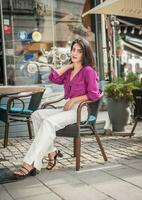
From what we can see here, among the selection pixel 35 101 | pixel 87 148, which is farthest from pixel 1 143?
pixel 87 148

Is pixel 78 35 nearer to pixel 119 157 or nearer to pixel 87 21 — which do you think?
pixel 87 21

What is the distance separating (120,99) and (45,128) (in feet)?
10.4

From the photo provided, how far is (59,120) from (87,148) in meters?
1.62

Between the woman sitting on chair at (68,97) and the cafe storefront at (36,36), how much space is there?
308cm

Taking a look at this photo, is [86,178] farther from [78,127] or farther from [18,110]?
[18,110]

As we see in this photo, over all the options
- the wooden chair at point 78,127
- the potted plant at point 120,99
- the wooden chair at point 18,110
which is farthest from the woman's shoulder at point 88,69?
the potted plant at point 120,99

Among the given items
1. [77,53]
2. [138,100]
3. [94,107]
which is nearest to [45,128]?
[94,107]

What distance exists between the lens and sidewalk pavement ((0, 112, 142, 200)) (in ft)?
14.2

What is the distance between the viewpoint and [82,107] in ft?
17.7

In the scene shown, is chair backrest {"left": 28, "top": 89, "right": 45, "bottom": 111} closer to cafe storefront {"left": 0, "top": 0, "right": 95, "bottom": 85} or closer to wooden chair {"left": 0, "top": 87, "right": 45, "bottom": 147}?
wooden chair {"left": 0, "top": 87, "right": 45, "bottom": 147}

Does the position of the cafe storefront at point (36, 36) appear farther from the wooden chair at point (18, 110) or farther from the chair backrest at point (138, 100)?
the chair backrest at point (138, 100)

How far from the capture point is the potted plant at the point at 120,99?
7.93 meters

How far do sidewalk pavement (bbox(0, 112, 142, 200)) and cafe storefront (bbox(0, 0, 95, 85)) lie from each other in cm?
230

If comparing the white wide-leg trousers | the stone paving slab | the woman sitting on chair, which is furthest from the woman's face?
the stone paving slab
